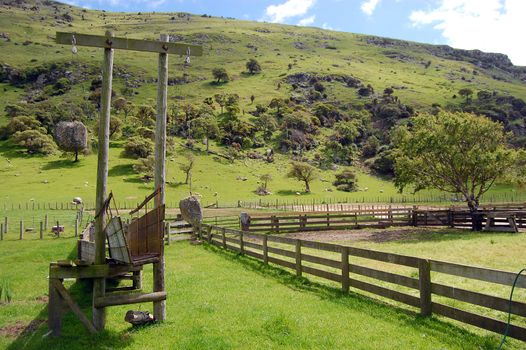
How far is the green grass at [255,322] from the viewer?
7309mm

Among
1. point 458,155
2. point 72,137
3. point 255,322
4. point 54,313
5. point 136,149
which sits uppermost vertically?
point 72,137

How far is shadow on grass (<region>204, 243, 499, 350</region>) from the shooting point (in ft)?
23.6

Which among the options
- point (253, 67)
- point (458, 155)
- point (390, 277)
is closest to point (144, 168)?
point (458, 155)

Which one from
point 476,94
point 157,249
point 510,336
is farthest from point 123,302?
point 476,94

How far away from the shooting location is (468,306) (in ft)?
31.9

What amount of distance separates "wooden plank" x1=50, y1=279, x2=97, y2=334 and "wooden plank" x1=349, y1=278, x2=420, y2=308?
6.20m

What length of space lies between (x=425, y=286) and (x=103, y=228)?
22.1 ft

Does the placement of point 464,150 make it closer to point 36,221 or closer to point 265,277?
point 265,277

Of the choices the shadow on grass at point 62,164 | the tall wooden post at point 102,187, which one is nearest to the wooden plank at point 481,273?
the tall wooden post at point 102,187

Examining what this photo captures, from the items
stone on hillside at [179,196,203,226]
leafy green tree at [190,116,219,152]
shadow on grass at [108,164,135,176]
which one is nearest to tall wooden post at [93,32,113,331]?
stone on hillside at [179,196,203,226]

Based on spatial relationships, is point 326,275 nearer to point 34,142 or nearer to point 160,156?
point 160,156

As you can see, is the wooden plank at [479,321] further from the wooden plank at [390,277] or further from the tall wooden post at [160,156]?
the tall wooden post at [160,156]

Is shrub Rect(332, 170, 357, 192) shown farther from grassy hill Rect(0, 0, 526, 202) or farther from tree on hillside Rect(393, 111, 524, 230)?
tree on hillside Rect(393, 111, 524, 230)

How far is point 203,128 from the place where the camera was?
10056 cm
